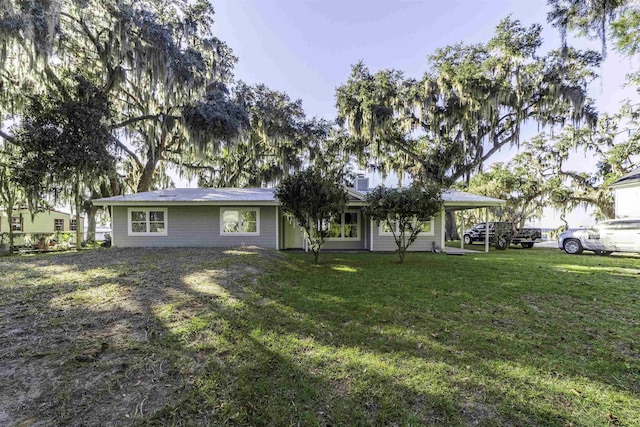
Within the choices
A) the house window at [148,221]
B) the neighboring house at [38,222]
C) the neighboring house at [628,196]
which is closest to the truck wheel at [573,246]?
the neighboring house at [628,196]

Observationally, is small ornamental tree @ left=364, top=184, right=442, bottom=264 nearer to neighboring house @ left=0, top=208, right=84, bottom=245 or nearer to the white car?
the white car

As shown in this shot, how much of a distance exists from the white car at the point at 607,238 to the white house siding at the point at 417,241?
5.46 m

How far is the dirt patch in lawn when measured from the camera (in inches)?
91.2

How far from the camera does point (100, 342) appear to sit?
10.6 ft

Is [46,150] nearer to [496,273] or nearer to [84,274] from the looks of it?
[84,274]

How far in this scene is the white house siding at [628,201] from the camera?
1351 cm

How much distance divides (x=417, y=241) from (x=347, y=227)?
3205 mm

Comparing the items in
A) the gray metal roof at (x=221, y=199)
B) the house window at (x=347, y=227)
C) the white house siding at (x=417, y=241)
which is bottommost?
the white house siding at (x=417, y=241)

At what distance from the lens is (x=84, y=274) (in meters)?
6.40

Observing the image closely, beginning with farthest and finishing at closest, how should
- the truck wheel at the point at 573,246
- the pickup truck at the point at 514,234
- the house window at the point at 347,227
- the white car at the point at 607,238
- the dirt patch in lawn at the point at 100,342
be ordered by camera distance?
the pickup truck at the point at 514,234 → the house window at the point at 347,227 → the truck wheel at the point at 573,246 → the white car at the point at 607,238 → the dirt patch in lawn at the point at 100,342

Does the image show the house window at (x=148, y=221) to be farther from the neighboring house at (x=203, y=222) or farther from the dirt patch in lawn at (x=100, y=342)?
the dirt patch in lawn at (x=100, y=342)

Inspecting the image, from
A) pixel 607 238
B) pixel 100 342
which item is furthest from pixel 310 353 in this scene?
pixel 607 238

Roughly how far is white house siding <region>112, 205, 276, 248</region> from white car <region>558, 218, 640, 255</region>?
12.7 m

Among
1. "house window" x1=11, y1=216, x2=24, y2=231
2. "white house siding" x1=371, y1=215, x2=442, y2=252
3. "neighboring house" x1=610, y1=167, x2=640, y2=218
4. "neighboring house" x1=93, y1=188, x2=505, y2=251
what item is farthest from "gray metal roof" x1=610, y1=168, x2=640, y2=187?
"house window" x1=11, y1=216, x2=24, y2=231
